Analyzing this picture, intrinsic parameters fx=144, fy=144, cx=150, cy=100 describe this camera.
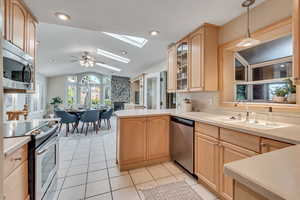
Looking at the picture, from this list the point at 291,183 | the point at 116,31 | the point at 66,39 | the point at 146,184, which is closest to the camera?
the point at 291,183

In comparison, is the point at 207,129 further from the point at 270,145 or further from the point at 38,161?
the point at 38,161

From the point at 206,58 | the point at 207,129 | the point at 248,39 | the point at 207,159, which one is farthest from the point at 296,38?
the point at 207,159

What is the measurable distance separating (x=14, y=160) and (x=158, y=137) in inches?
74.3

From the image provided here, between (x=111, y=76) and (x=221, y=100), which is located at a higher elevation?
A: (x=111, y=76)

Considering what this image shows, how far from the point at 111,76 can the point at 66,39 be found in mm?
5755

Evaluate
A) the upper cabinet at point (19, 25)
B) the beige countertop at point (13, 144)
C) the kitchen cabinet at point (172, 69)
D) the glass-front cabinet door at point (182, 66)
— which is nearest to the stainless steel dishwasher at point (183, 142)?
the glass-front cabinet door at point (182, 66)

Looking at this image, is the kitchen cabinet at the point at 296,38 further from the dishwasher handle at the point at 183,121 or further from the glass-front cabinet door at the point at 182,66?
the glass-front cabinet door at the point at 182,66

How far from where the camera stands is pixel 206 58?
2314mm

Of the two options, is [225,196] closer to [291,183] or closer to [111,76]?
[291,183]

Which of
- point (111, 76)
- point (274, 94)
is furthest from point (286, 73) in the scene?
point (111, 76)

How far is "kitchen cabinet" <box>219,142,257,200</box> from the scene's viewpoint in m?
1.43

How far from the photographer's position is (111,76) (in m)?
9.33

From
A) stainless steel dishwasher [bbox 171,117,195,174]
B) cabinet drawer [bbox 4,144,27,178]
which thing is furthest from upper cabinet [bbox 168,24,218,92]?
cabinet drawer [bbox 4,144,27,178]

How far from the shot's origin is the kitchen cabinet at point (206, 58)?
7.56 feet
